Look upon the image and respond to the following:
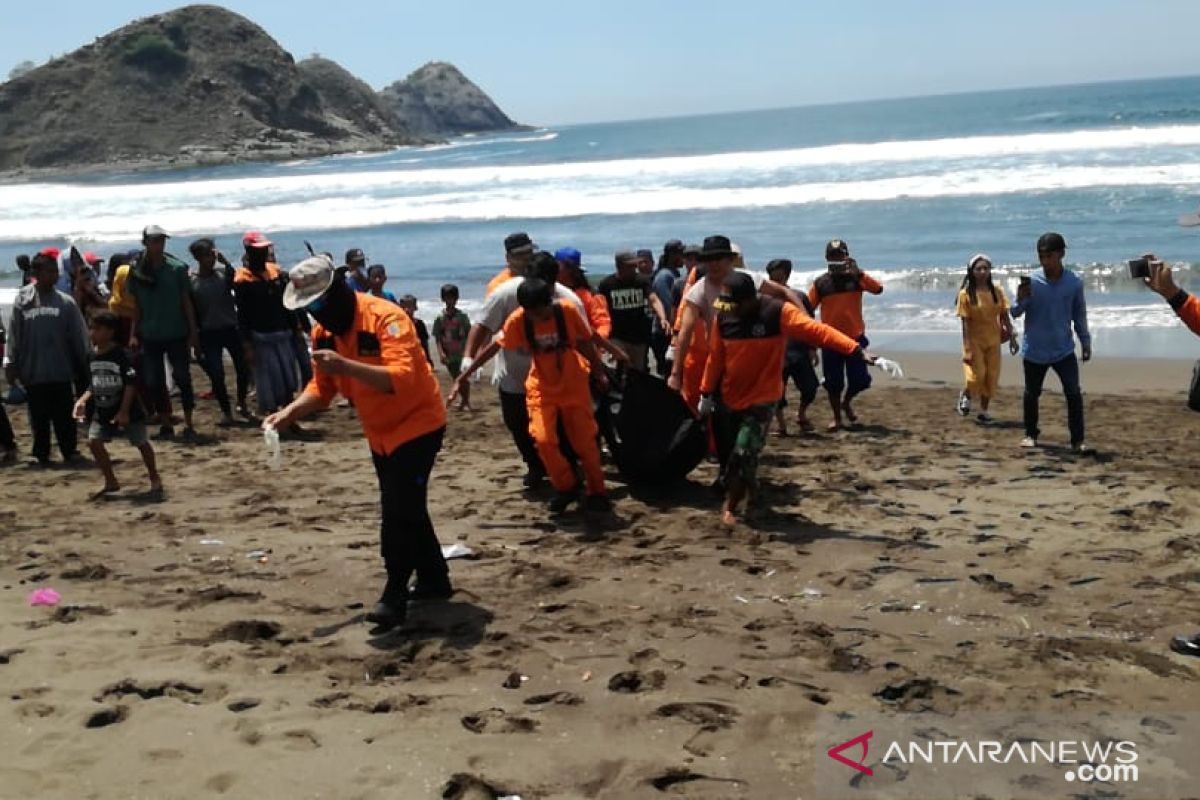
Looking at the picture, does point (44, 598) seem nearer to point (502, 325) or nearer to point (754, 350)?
point (502, 325)

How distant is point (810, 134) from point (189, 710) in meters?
89.7

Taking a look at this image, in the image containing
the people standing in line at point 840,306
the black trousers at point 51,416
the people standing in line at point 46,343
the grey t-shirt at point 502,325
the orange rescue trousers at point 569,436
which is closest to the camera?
the orange rescue trousers at point 569,436

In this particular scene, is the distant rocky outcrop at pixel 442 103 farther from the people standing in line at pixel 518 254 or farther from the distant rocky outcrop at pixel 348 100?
the people standing in line at pixel 518 254

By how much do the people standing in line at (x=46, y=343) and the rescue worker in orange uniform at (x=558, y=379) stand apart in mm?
3503

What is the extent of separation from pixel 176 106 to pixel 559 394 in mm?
A: 98301

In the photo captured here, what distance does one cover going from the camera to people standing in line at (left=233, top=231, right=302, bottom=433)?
1025 centimetres

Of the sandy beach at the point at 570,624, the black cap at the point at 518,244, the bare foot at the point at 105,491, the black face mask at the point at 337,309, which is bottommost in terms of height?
the sandy beach at the point at 570,624

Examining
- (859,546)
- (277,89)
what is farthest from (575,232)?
(277,89)

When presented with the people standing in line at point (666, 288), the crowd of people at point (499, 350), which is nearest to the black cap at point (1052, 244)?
the crowd of people at point (499, 350)

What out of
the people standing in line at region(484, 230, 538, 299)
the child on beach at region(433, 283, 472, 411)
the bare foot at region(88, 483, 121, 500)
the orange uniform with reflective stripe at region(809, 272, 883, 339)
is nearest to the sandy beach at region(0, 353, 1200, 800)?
the bare foot at region(88, 483, 121, 500)

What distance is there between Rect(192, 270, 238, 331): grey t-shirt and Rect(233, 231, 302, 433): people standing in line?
105 millimetres

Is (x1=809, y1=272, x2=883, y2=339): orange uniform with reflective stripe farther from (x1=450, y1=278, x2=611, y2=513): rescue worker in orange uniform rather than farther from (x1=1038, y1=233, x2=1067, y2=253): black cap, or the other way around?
(x1=450, y1=278, x2=611, y2=513): rescue worker in orange uniform

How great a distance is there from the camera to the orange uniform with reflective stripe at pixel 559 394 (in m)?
6.95

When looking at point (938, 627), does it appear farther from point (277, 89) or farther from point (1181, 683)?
point (277, 89)
